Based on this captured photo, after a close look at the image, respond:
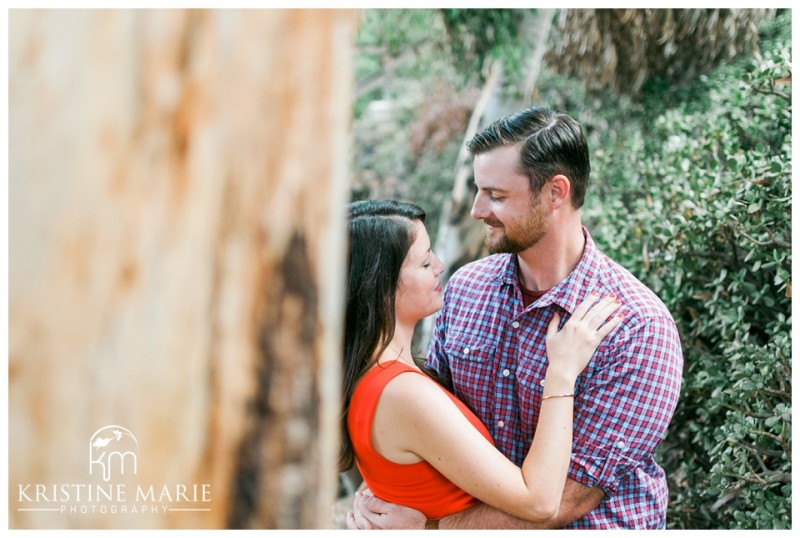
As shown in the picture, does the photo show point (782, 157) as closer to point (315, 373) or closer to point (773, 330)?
point (773, 330)

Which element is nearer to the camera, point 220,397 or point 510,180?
point 220,397

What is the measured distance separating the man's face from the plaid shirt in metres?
0.14

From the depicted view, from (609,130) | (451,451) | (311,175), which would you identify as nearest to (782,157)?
(451,451)

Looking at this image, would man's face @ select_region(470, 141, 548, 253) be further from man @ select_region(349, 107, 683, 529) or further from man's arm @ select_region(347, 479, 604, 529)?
man's arm @ select_region(347, 479, 604, 529)

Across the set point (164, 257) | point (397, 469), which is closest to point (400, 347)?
point (397, 469)

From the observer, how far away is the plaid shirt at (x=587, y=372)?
6.71 ft

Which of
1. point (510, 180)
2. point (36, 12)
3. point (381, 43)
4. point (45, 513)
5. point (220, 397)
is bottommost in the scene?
point (45, 513)

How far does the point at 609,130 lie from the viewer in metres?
6.05

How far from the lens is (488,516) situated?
204 cm

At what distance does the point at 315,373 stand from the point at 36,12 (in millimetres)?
534

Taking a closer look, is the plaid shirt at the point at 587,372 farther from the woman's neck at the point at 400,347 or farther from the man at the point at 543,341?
the woman's neck at the point at 400,347

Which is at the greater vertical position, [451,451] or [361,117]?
[361,117]

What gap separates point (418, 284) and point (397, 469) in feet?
1.59

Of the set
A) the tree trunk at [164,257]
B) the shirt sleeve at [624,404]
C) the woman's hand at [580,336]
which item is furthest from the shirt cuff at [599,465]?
the tree trunk at [164,257]
